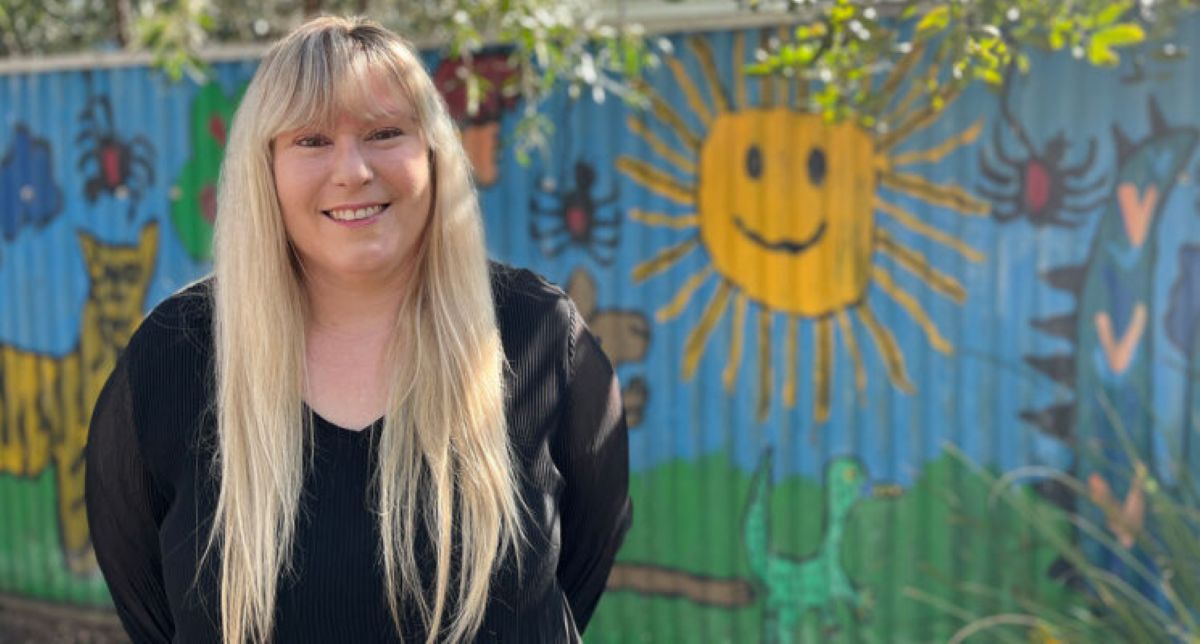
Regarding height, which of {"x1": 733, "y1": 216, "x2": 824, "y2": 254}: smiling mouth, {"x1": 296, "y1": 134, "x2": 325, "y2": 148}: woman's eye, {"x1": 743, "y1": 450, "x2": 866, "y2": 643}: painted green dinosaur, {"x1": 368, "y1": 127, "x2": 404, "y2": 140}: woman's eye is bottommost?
{"x1": 743, "y1": 450, "x2": 866, "y2": 643}: painted green dinosaur

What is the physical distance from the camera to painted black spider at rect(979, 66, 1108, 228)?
13.8 feet

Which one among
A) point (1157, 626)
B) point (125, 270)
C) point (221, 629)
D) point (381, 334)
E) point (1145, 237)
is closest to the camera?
point (221, 629)

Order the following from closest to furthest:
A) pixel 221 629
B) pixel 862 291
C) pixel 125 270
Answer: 1. pixel 221 629
2. pixel 862 291
3. pixel 125 270

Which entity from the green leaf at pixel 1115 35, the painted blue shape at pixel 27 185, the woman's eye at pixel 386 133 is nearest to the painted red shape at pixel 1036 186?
the green leaf at pixel 1115 35

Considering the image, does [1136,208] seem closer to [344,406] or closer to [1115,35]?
[1115,35]

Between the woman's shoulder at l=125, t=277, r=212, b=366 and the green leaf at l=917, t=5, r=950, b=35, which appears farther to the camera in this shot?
the green leaf at l=917, t=5, r=950, b=35

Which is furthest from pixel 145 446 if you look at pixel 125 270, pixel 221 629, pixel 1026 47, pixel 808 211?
pixel 125 270

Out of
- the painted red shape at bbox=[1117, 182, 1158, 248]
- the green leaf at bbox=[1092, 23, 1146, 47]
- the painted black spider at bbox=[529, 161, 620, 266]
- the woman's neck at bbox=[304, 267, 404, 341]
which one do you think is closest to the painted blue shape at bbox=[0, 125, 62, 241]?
the painted black spider at bbox=[529, 161, 620, 266]

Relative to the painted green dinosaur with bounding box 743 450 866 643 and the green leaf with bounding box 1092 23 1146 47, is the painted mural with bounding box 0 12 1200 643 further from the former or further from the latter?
the green leaf with bounding box 1092 23 1146 47

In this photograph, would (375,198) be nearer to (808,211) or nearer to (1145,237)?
(808,211)

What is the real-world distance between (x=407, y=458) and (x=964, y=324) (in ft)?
8.88

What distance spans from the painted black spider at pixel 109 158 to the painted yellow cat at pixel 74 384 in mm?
204

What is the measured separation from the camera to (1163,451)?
4184 millimetres

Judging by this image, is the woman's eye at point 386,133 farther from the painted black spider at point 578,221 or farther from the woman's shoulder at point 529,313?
the painted black spider at point 578,221
